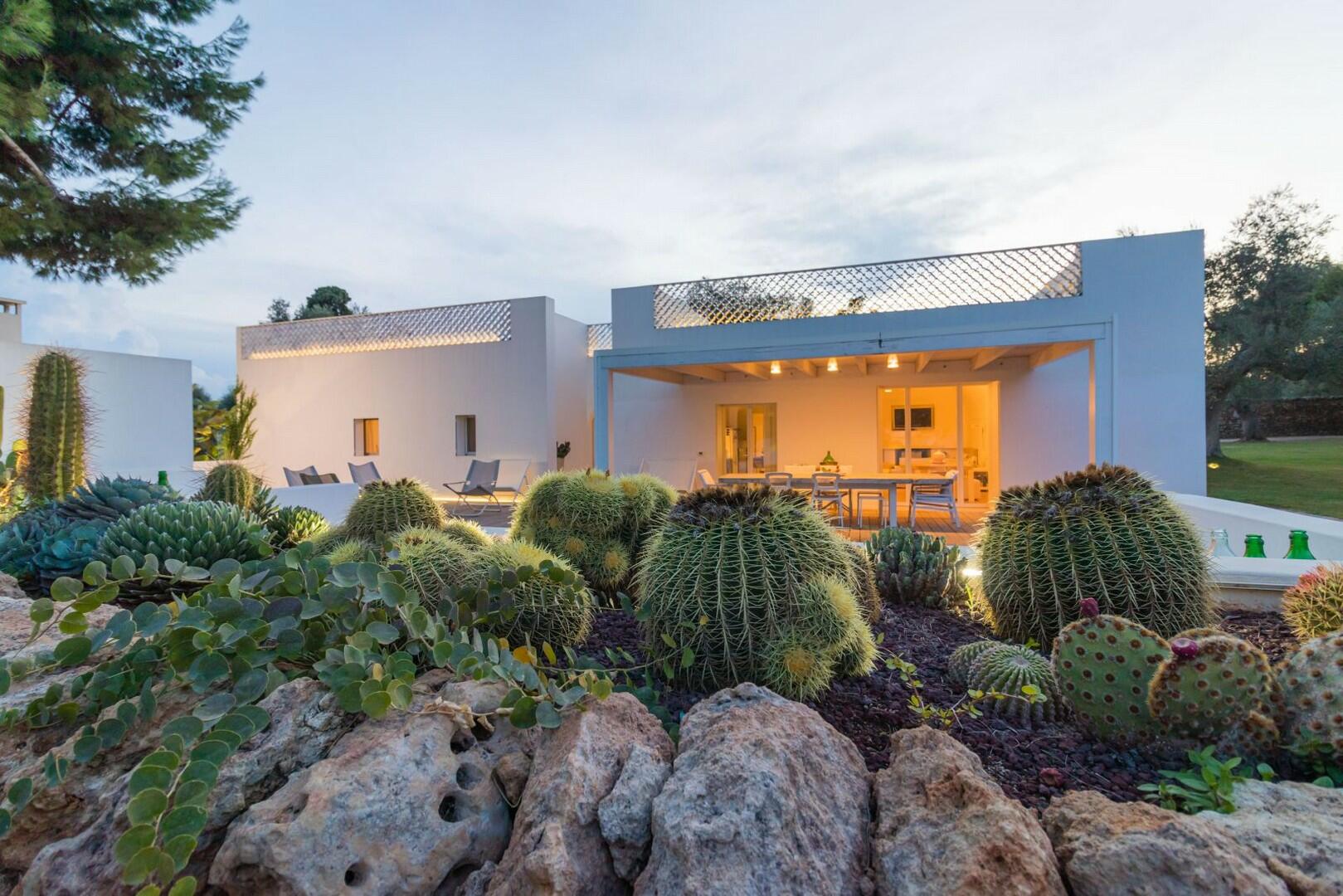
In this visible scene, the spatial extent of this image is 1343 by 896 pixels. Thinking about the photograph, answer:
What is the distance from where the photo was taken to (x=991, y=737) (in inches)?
57.1

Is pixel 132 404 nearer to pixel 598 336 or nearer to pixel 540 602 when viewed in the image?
pixel 598 336

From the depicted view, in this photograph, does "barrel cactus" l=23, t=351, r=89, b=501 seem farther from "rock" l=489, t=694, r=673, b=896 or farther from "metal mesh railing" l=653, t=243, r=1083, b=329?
"metal mesh railing" l=653, t=243, r=1083, b=329

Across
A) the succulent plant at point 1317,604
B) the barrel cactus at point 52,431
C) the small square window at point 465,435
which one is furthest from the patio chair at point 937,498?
the small square window at point 465,435

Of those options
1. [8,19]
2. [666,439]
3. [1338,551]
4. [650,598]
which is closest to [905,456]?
[666,439]

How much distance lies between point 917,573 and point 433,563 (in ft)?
7.05

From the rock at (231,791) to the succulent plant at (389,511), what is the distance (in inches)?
70.3

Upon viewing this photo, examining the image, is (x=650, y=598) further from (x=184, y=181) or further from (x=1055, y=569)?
(x=184, y=181)

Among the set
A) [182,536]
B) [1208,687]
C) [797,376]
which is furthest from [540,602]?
[797,376]

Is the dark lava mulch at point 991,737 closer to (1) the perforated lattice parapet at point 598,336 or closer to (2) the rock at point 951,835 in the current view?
(2) the rock at point 951,835

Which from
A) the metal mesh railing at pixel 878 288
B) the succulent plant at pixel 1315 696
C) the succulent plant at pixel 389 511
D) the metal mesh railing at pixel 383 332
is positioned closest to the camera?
the succulent plant at pixel 1315 696

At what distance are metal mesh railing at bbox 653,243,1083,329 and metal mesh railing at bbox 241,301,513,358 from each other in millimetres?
4993

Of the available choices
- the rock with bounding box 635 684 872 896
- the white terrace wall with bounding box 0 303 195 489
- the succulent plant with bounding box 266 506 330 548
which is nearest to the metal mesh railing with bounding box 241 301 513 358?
the white terrace wall with bounding box 0 303 195 489

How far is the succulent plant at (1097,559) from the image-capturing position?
212 centimetres

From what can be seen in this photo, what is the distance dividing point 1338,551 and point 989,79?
17.1ft
